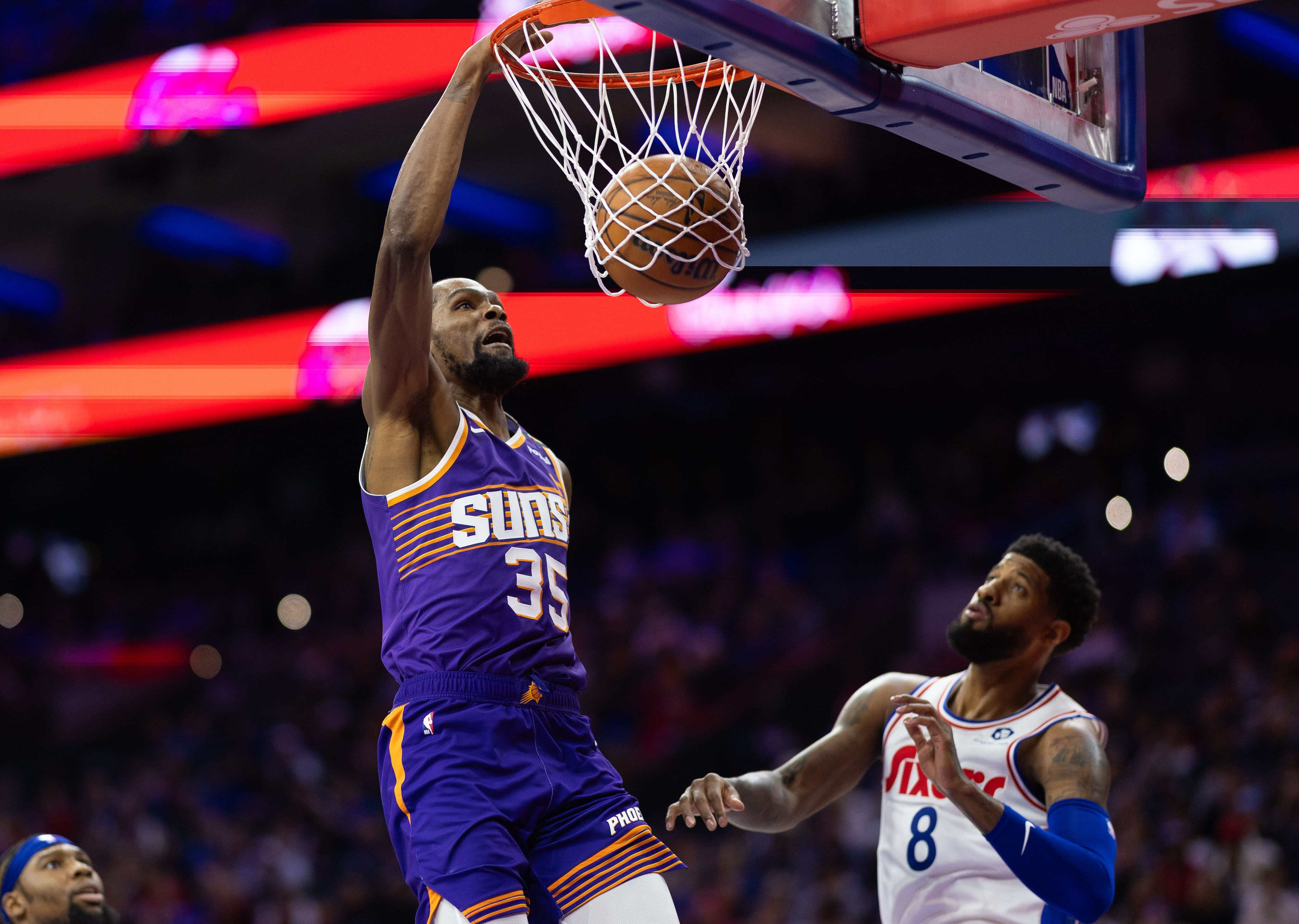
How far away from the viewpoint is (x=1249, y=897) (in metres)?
8.45

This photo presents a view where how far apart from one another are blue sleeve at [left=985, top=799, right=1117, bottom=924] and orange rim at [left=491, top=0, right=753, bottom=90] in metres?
2.11

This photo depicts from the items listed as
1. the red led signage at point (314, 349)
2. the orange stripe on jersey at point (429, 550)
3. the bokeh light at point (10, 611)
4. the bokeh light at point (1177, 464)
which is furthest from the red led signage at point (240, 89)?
the bokeh light at point (10, 611)

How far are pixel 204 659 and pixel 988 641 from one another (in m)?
15.8

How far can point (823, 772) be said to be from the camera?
186 inches

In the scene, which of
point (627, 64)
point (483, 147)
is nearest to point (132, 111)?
point (483, 147)

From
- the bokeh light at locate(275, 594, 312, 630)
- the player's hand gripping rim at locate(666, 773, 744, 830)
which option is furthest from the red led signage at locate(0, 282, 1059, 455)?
the player's hand gripping rim at locate(666, 773, 744, 830)

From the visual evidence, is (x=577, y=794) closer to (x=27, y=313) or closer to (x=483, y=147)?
(x=483, y=147)

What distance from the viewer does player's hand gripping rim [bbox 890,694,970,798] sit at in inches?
156

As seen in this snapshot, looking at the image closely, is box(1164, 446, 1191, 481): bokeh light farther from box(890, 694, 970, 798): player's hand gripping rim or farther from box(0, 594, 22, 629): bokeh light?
box(0, 594, 22, 629): bokeh light

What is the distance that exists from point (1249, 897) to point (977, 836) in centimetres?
485

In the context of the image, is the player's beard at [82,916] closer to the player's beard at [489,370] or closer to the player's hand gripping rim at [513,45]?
the player's beard at [489,370]

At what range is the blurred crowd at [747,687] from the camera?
10148 millimetres

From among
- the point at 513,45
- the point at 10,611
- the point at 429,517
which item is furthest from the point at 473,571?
the point at 10,611

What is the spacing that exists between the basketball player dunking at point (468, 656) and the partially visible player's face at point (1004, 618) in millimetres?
1494
